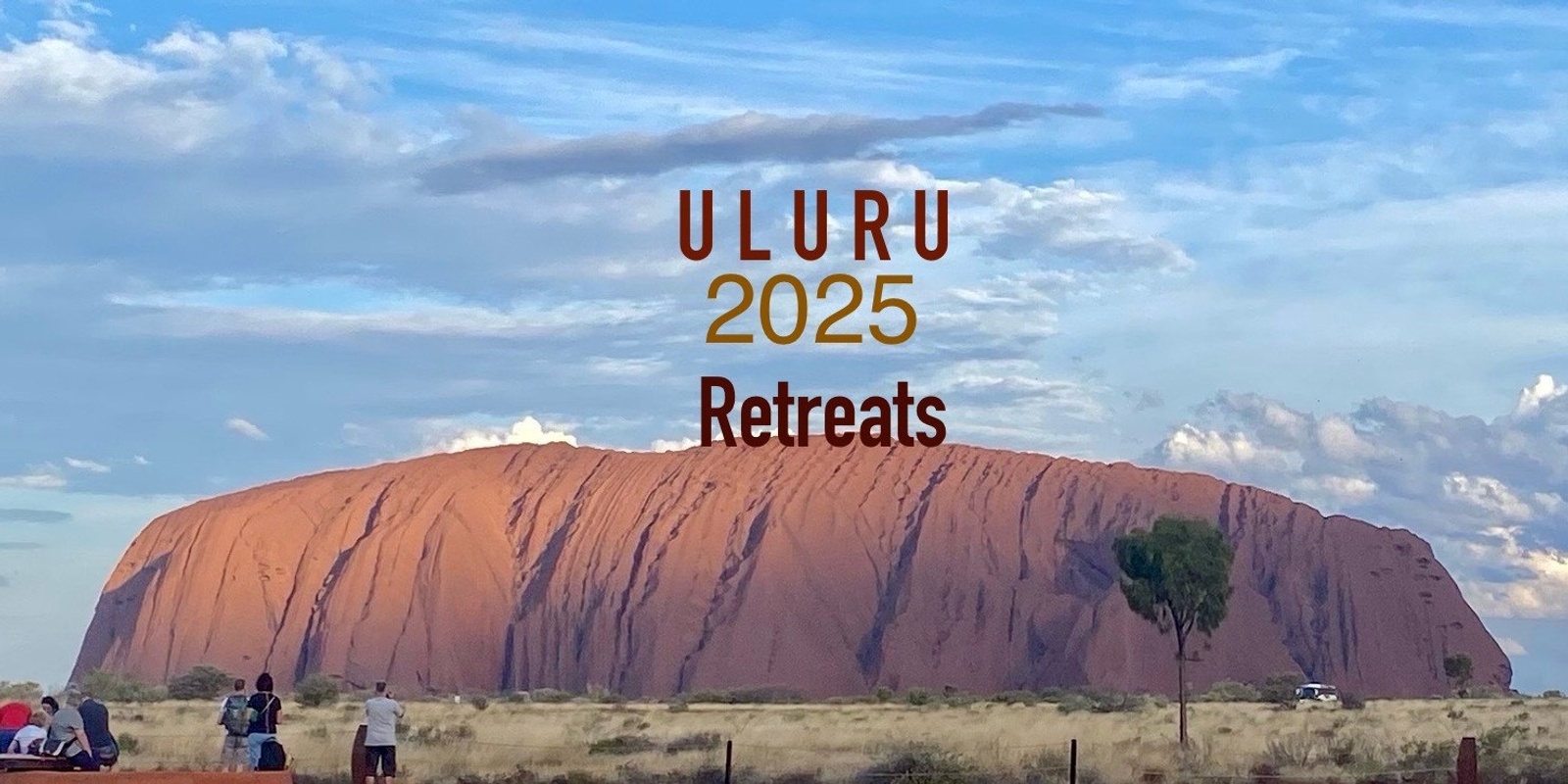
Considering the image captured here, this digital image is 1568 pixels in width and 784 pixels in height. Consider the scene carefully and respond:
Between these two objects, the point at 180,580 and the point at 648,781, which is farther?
the point at 180,580

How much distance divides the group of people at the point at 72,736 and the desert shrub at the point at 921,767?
10501 mm

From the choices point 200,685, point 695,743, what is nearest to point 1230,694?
point 695,743

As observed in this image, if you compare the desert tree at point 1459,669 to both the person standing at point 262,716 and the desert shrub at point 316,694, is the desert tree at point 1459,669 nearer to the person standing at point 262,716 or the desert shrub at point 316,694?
the desert shrub at point 316,694

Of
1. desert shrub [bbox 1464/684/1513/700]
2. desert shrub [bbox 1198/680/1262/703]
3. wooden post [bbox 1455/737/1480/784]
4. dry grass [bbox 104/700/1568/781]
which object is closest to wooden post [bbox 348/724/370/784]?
dry grass [bbox 104/700/1568/781]

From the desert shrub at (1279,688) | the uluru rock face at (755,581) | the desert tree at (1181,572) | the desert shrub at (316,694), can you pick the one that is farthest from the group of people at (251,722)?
the uluru rock face at (755,581)

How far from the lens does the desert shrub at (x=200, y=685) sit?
67.8 m

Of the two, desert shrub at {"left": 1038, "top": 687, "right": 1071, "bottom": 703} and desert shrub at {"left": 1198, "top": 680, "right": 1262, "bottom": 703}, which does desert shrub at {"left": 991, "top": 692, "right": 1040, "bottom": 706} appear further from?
desert shrub at {"left": 1198, "top": 680, "right": 1262, "bottom": 703}

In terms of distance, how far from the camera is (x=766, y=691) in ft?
228

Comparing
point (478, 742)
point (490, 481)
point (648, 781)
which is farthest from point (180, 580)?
point (648, 781)

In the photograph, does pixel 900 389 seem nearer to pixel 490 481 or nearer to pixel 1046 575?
pixel 1046 575

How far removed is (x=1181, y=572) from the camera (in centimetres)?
3941

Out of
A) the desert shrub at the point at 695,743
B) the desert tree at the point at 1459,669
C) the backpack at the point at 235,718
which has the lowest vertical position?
the desert shrub at the point at 695,743

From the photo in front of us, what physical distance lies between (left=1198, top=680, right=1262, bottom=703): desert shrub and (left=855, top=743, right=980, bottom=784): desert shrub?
110 ft

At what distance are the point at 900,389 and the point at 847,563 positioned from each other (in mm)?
44620
